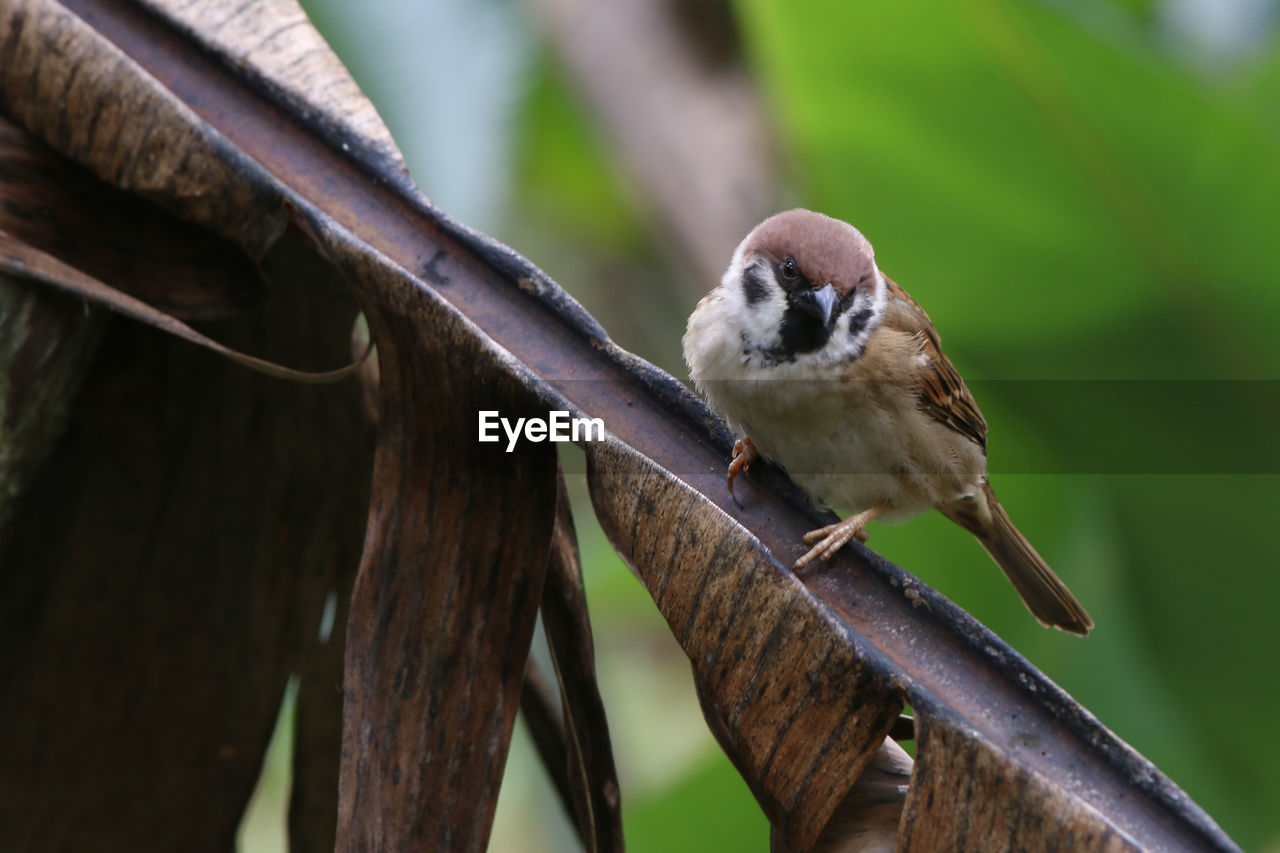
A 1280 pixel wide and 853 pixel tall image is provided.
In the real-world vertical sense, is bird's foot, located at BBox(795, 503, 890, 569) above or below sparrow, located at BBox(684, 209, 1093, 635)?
below

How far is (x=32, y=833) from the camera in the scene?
1.64 m

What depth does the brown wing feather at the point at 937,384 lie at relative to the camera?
2102 mm

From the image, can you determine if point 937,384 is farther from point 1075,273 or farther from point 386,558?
point 386,558

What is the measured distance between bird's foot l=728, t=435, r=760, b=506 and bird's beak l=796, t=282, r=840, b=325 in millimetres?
227

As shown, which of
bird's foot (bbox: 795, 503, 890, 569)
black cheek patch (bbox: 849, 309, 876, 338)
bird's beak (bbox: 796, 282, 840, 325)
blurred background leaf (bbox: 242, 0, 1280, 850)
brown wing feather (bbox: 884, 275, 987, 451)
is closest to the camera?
bird's foot (bbox: 795, 503, 890, 569)

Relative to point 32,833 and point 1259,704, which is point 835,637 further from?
point 1259,704

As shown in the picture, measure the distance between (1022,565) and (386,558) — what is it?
140 centimetres

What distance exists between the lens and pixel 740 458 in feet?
5.03

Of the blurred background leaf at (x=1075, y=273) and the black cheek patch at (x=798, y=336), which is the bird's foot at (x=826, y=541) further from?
the blurred background leaf at (x=1075, y=273)

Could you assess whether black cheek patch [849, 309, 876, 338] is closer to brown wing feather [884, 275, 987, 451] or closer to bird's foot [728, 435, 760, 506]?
brown wing feather [884, 275, 987, 451]

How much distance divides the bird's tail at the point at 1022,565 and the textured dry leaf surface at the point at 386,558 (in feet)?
2.92

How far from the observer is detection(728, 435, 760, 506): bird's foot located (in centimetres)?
138

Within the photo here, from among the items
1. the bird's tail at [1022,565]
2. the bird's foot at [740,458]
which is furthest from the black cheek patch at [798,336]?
the bird's tail at [1022,565]

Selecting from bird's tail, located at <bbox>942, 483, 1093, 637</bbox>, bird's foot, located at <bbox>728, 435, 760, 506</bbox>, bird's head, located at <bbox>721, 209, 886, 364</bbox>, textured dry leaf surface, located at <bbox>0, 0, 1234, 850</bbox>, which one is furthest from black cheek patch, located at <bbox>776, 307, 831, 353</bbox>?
bird's tail, located at <bbox>942, 483, 1093, 637</bbox>
